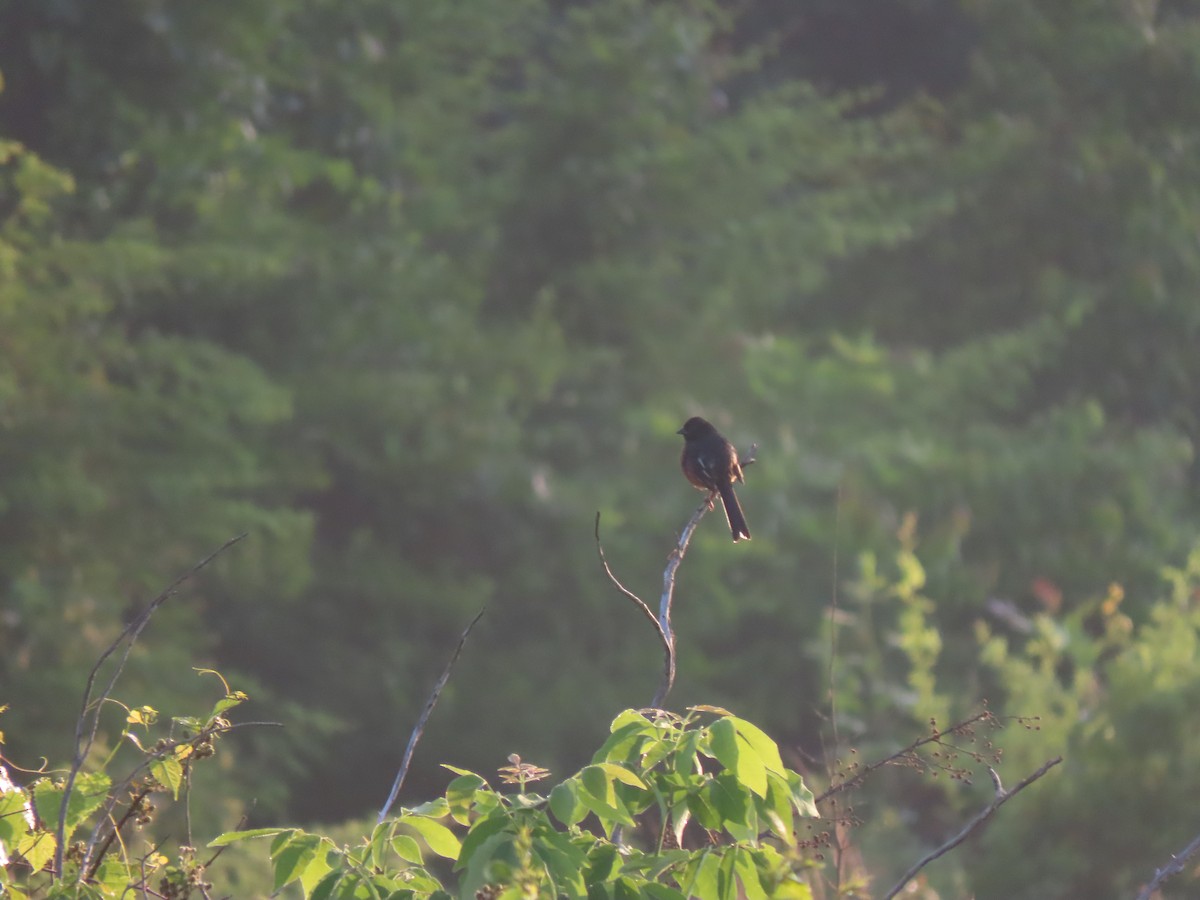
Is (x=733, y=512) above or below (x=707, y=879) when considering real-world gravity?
below

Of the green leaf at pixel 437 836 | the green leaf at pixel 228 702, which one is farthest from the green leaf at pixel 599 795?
the green leaf at pixel 228 702

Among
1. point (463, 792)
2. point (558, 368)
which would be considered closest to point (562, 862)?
point (463, 792)

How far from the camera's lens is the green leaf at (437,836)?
1996mm

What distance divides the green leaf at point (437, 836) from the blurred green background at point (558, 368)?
7.19 metres

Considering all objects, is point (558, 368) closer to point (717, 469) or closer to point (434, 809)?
point (717, 469)

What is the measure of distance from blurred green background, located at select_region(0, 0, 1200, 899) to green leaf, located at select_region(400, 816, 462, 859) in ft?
23.6

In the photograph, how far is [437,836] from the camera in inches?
81.7

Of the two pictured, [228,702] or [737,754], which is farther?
[228,702]

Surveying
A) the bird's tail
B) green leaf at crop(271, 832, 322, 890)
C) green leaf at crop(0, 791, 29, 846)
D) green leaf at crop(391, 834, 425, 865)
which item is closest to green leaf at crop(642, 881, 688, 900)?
green leaf at crop(391, 834, 425, 865)

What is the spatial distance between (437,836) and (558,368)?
1008 centimetres

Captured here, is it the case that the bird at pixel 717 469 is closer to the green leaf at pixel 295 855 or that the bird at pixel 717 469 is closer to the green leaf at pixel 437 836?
the green leaf at pixel 437 836

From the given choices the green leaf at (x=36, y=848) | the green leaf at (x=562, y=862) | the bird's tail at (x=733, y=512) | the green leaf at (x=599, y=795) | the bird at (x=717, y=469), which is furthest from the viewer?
→ the bird at (x=717, y=469)

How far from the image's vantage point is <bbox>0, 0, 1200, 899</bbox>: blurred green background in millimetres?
9766

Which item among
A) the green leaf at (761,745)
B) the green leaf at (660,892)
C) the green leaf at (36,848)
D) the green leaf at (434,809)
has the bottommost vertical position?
the green leaf at (36,848)
